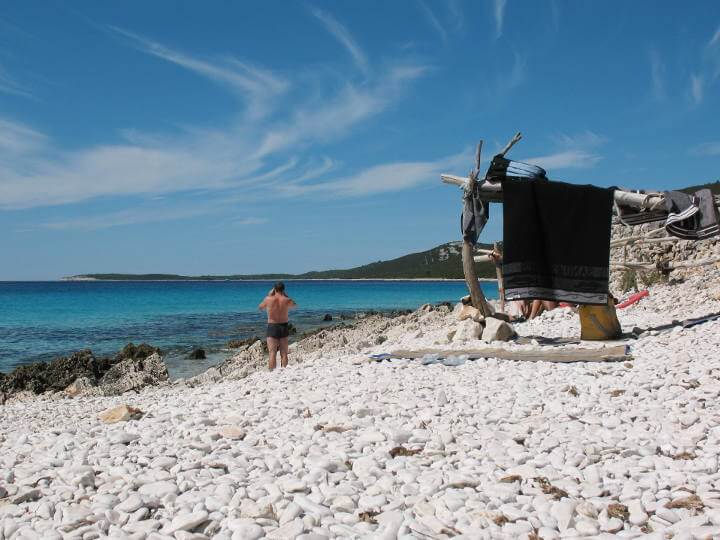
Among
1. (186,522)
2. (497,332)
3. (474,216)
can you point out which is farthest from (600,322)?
(186,522)

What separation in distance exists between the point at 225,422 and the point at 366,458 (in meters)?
1.84

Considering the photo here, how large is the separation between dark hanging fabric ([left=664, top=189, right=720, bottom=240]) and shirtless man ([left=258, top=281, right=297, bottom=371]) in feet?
22.6

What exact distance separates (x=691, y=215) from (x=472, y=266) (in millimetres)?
3853

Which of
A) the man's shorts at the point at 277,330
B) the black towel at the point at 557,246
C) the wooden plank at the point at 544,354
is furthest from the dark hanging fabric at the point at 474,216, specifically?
the man's shorts at the point at 277,330

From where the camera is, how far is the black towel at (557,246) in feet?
30.5

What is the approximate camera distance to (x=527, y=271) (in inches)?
365

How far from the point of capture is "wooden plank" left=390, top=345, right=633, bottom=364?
28.2ft

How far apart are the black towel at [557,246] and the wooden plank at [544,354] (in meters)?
0.79

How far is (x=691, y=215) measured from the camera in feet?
32.3

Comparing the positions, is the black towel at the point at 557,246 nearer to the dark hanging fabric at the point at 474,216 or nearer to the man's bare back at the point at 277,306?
the dark hanging fabric at the point at 474,216

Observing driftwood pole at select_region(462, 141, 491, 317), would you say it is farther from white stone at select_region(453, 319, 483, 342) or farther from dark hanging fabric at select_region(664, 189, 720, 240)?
dark hanging fabric at select_region(664, 189, 720, 240)

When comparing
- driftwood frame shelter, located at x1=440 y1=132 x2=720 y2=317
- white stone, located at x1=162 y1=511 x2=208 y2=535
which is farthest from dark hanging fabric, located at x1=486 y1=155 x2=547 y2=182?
white stone, located at x1=162 y1=511 x2=208 y2=535

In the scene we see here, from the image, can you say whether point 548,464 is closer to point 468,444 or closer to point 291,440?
point 468,444

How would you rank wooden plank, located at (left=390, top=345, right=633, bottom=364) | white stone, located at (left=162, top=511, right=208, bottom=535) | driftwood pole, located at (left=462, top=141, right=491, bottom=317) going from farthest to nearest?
driftwood pole, located at (left=462, top=141, right=491, bottom=317) < wooden plank, located at (left=390, top=345, right=633, bottom=364) < white stone, located at (left=162, top=511, right=208, bottom=535)
